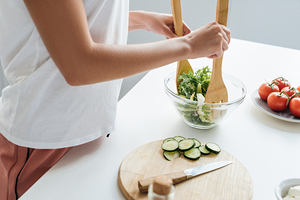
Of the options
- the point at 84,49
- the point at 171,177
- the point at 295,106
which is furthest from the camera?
the point at 295,106

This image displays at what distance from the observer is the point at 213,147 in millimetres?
865

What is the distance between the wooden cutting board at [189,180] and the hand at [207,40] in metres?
0.30

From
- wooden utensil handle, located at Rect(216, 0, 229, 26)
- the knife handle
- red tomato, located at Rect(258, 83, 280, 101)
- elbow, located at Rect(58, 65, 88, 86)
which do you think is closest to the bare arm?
elbow, located at Rect(58, 65, 88, 86)

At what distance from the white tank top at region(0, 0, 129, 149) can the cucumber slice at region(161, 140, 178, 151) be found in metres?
0.19

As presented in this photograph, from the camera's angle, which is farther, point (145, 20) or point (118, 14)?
point (145, 20)

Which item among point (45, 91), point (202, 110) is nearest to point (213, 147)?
point (202, 110)

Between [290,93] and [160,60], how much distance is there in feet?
2.24

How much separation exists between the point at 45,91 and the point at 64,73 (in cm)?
16

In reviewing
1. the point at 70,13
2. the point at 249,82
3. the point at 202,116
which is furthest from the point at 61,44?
the point at 249,82

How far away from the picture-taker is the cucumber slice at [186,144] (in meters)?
0.85

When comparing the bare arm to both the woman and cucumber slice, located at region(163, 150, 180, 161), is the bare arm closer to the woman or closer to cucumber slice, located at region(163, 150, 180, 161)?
the woman

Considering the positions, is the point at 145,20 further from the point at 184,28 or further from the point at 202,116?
the point at 202,116

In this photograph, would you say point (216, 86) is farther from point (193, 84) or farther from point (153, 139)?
point (153, 139)

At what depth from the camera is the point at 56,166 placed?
0.82 m
